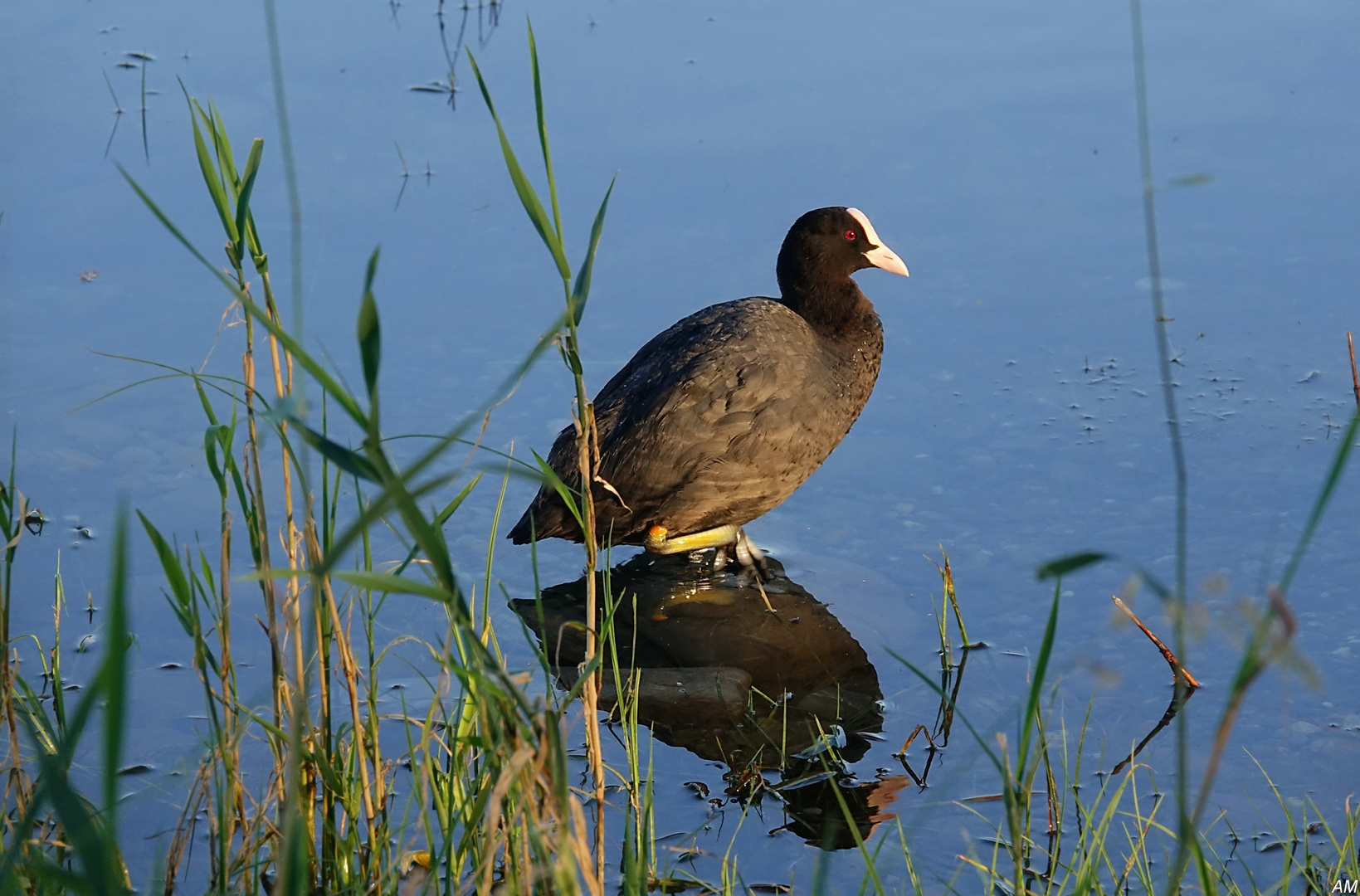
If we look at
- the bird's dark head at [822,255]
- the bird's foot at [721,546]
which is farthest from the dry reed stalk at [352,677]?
the bird's dark head at [822,255]

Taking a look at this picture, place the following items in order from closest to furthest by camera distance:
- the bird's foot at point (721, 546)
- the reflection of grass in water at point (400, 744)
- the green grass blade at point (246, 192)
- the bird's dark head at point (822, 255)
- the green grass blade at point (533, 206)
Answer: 1. the reflection of grass in water at point (400, 744)
2. the green grass blade at point (533, 206)
3. the green grass blade at point (246, 192)
4. the bird's foot at point (721, 546)
5. the bird's dark head at point (822, 255)

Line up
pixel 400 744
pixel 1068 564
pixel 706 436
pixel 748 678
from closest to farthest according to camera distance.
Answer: pixel 1068 564
pixel 400 744
pixel 748 678
pixel 706 436

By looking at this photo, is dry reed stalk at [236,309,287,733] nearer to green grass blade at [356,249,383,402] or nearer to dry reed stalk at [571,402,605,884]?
dry reed stalk at [571,402,605,884]

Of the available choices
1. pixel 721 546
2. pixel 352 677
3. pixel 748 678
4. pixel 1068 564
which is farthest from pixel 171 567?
pixel 721 546

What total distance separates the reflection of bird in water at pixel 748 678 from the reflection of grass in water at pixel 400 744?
0.05 m

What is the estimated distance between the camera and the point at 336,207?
21.2 feet

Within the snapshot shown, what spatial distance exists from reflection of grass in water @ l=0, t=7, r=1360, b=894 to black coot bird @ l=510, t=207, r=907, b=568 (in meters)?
0.66

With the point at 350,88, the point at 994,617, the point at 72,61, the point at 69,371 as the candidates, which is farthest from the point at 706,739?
the point at 72,61

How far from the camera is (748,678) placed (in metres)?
3.79

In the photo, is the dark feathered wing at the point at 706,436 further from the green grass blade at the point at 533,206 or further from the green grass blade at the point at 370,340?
the green grass blade at the point at 370,340

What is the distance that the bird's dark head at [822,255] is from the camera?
4805 mm

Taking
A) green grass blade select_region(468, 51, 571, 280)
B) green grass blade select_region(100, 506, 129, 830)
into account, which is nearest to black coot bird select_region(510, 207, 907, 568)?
green grass blade select_region(468, 51, 571, 280)

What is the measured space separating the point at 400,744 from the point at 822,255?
224cm

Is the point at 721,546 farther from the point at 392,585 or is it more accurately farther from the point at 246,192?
the point at 392,585
